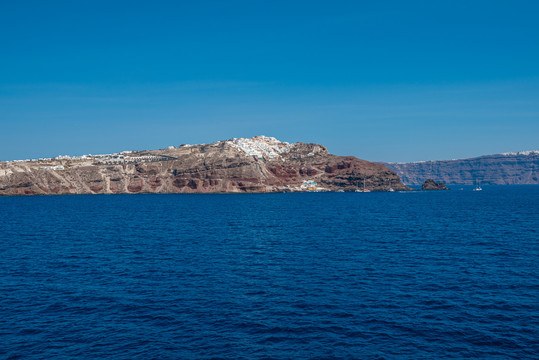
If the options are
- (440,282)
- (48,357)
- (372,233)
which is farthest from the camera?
(372,233)

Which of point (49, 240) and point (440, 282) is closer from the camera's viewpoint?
point (440, 282)

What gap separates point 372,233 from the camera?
9519cm

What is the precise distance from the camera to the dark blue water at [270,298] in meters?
33.5

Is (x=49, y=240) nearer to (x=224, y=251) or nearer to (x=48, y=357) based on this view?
(x=224, y=251)

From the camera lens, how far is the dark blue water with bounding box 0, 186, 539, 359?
33500 mm

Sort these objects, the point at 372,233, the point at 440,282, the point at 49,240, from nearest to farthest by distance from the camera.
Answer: the point at 440,282 < the point at 49,240 < the point at 372,233

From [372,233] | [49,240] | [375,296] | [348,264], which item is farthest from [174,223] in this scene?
[375,296]

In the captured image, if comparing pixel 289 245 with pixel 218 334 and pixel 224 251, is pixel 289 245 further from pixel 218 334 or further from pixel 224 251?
pixel 218 334

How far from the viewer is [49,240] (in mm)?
85938

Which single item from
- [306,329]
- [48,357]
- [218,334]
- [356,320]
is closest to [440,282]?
[356,320]

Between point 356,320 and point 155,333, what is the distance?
60.2 feet

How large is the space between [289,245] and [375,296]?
115 feet

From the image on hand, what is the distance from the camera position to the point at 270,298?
45.6m

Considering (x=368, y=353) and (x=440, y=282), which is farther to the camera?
(x=440, y=282)
